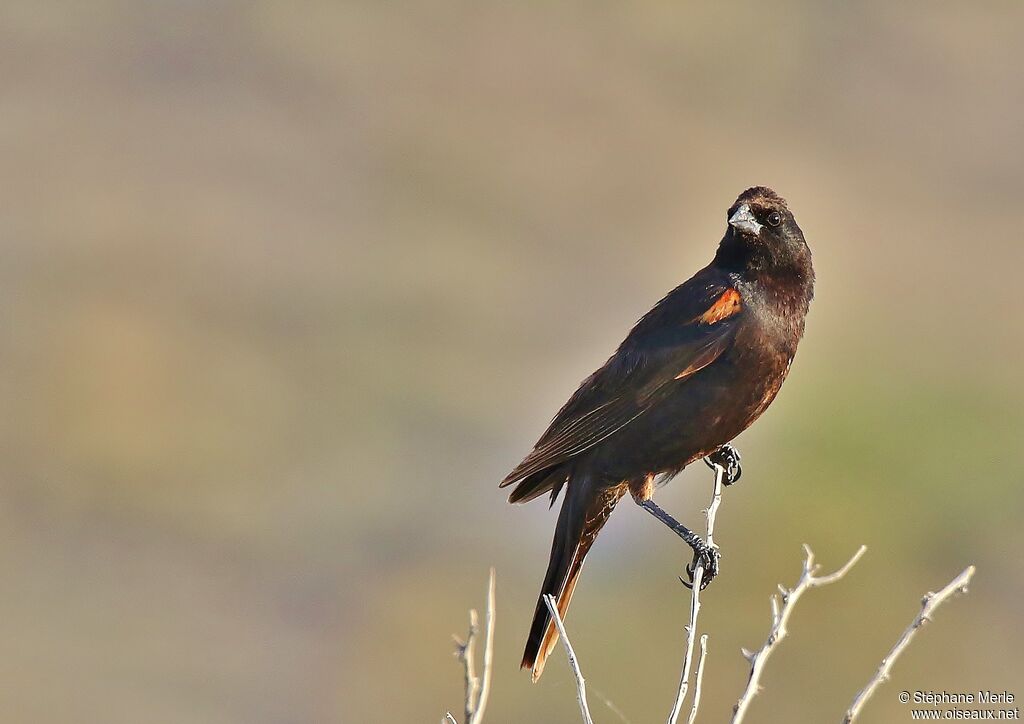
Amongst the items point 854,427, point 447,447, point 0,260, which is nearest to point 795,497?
point 854,427

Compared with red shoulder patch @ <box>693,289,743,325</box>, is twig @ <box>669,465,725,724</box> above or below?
below

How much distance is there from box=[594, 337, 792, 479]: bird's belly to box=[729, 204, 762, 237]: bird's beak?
523 mm

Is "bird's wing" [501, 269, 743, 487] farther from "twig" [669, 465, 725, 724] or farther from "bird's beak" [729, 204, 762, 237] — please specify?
"twig" [669, 465, 725, 724]

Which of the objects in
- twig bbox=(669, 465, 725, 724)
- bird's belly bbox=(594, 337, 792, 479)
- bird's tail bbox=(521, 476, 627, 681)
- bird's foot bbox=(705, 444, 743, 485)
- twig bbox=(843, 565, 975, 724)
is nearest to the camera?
Answer: twig bbox=(843, 565, 975, 724)

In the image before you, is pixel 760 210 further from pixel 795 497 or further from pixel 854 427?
pixel 854 427

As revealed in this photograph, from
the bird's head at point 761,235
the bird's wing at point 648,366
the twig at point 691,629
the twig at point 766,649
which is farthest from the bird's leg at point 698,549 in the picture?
the bird's head at point 761,235

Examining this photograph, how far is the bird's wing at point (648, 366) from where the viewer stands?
227 inches

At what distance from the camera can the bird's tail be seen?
5.81 m

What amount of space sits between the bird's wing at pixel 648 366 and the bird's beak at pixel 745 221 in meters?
0.21

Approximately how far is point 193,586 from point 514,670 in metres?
4.26

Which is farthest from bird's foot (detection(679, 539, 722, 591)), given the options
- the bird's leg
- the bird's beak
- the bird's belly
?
the bird's beak

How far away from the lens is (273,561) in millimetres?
15797

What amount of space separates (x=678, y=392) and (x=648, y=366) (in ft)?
0.61

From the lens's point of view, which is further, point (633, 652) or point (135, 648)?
point (135, 648)
